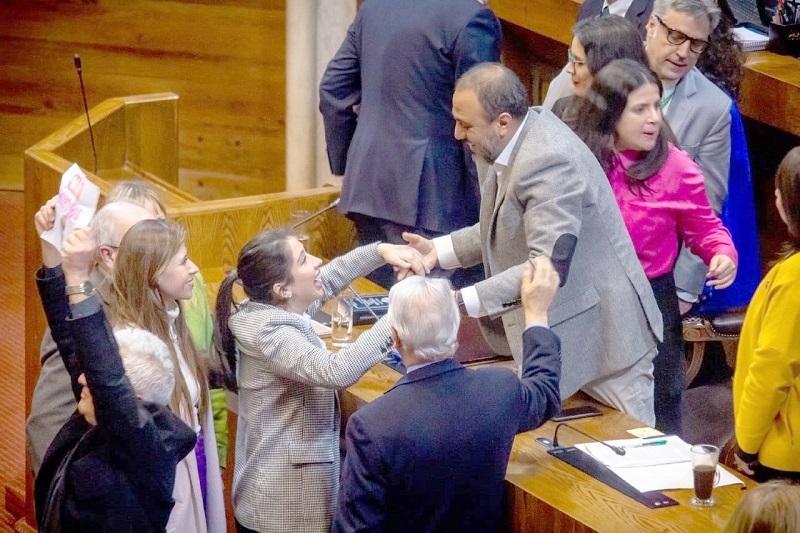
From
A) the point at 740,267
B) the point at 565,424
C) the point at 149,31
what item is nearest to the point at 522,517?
the point at 565,424

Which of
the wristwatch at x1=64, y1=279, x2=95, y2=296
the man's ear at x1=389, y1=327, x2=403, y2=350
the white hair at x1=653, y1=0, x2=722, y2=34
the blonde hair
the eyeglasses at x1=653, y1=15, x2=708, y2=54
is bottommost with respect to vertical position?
the blonde hair

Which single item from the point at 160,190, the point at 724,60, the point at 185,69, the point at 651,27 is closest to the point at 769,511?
the point at 651,27

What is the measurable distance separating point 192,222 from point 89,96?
305 centimetres

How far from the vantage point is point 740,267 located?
398cm

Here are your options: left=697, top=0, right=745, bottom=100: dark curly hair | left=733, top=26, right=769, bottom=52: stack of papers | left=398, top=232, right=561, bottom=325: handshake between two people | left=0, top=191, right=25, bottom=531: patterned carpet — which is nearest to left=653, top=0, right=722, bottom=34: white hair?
left=697, top=0, right=745, bottom=100: dark curly hair

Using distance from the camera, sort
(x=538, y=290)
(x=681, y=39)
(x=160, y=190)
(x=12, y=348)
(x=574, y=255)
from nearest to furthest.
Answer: (x=538, y=290) < (x=574, y=255) < (x=681, y=39) < (x=160, y=190) < (x=12, y=348)

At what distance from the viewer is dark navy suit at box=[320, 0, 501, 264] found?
13.1ft

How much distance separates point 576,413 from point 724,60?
1.43m

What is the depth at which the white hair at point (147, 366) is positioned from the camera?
239 cm

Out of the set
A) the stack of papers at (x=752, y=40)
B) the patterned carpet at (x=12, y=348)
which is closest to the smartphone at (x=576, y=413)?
the stack of papers at (x=752, y=40)

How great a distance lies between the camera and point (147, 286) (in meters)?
2.60

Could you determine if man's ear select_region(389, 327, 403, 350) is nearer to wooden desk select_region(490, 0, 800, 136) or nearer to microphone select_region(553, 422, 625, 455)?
microphone select_region(553, 422, 625, 455)

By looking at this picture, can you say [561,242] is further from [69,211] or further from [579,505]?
[69,211]

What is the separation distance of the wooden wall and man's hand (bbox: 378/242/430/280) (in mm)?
3671
